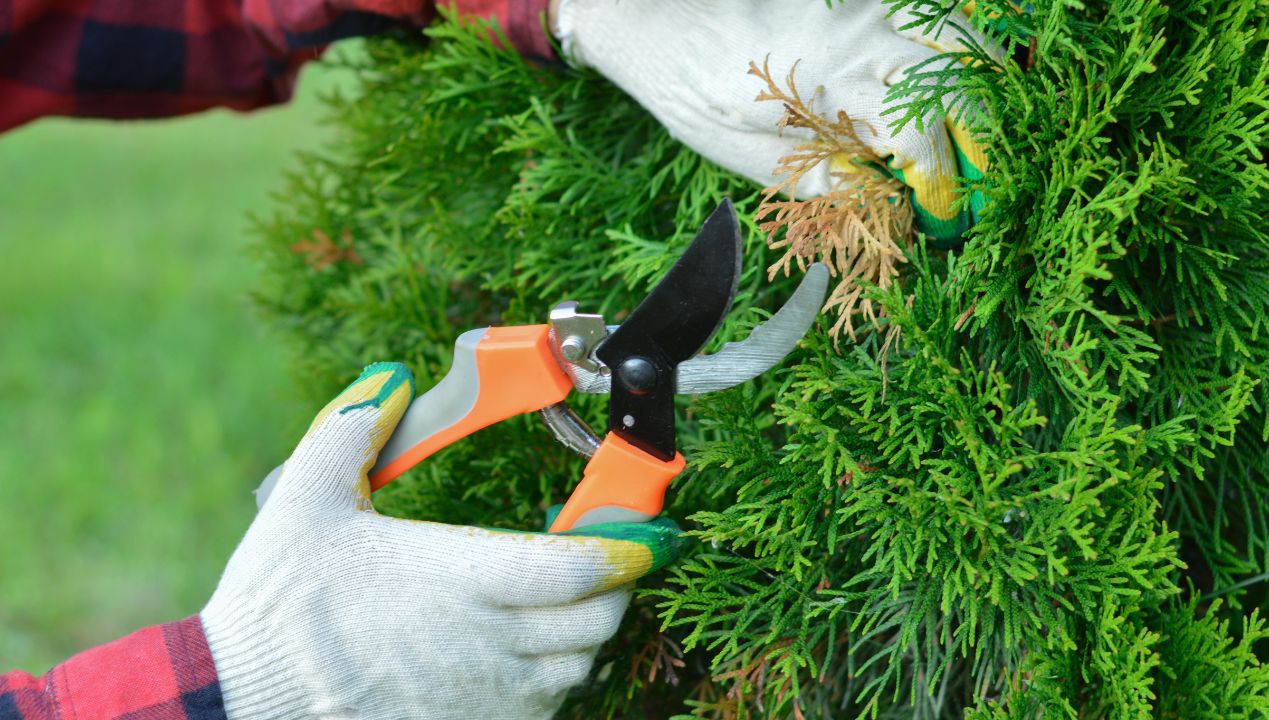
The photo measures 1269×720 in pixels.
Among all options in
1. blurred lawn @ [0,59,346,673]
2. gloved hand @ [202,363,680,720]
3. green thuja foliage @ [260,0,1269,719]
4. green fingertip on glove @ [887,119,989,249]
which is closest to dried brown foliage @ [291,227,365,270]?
blurred lawn @ [0,59,346,673]

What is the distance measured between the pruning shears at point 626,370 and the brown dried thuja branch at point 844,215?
3 cm

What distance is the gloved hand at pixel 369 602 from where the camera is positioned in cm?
100

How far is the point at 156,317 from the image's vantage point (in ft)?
12.0

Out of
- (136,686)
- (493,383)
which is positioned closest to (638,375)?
(493,383)

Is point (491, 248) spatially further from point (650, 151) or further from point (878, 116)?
point (878, 116)

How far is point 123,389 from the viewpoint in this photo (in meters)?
3.28

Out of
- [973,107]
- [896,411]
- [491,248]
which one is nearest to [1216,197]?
[973,107]

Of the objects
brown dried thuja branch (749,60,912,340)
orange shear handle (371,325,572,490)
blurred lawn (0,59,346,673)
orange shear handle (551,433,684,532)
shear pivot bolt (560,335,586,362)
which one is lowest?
blurred lawn (0,59,346,673)

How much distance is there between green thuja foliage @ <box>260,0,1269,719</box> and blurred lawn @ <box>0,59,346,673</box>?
0.68 m

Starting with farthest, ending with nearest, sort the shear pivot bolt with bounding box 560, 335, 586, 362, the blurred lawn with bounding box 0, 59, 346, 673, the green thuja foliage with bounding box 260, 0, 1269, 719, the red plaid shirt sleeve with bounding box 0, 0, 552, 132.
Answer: the blurred lawn with bounding box 0, 59, 346, 673 < the red plaid shirt sleeve with bounding box 0, 0, 552, 132 < the shear pivot bolt with bounding box 560, 335, 586, 362 < the green thuja foliage with bounding box 260, 0, 1269, 719

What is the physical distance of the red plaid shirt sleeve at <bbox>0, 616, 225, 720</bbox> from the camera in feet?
3.37

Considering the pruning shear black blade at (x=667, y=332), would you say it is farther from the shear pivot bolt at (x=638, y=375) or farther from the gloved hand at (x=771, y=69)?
the gloved hand at (x=771, y=69)

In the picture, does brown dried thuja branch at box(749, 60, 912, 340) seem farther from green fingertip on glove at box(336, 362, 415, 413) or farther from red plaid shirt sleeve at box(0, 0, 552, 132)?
red plaid shirt sleeve at box(0, 0, 552, 132)

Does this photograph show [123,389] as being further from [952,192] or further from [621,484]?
[952,192]
